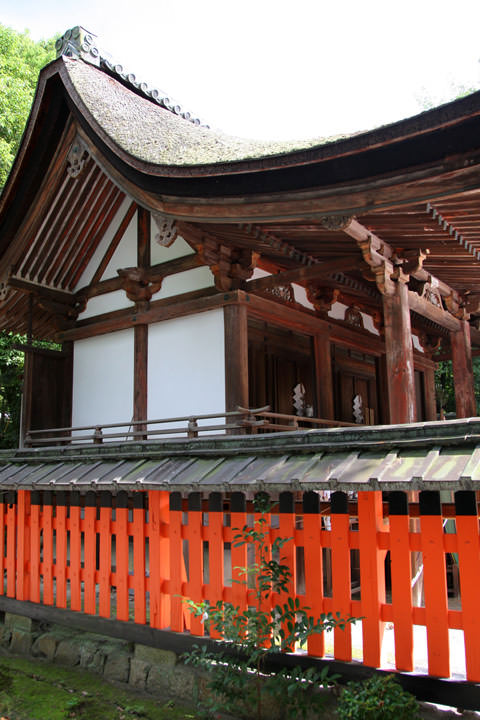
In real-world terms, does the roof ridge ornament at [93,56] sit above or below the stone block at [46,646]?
above

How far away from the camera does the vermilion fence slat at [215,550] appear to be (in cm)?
526

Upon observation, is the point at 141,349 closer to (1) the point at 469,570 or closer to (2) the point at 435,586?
(2) the point at 435,586

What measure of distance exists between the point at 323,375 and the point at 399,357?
3543mm

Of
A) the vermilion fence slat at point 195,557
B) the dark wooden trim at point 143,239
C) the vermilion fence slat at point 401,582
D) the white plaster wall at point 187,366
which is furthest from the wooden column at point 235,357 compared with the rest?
the vermilion fence slat at point 401,582

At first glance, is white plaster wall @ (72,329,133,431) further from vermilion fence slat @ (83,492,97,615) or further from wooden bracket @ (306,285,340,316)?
vermilion fence slat @ (83,492,97,615)

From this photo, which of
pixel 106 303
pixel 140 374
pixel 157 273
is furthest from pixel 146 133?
pixel 140 374

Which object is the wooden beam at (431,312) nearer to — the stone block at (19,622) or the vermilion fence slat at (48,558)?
the vermilion fence slat at (48,558)

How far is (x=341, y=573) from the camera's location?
4551mm

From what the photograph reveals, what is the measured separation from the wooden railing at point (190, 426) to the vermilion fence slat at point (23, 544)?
1145 mm

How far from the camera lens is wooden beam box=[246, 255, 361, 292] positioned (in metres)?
8.00

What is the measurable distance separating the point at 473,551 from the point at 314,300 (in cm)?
697

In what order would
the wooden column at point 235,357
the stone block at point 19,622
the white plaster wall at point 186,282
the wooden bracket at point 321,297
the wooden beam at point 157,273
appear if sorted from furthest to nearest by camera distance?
the wooden bracket at point 321,297 → the wooden beam at point 157,273 → the white plaster wall at point 186,282 → the wooden column at point 235,357 → the stone block at point 19,622

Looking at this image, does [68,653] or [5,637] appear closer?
[68,653]

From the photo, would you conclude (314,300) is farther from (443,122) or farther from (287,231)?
(443,122)
